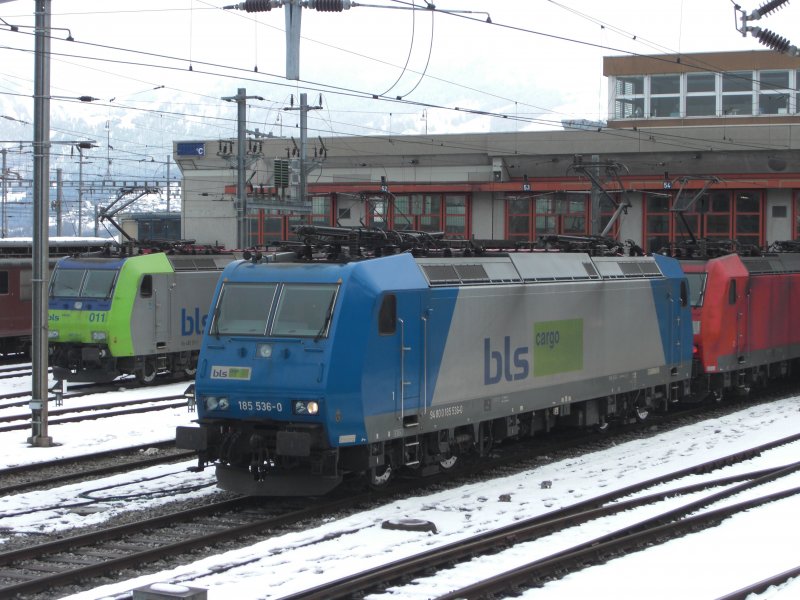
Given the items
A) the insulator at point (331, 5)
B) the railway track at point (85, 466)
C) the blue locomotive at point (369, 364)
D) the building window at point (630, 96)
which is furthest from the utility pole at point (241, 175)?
the building window at point (630, 96)

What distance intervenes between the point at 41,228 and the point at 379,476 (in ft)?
23.5

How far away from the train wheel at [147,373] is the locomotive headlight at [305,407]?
13.7 m

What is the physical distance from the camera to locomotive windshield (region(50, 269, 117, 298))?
2512 cm

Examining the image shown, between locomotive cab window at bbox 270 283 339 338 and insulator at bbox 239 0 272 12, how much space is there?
3.66m

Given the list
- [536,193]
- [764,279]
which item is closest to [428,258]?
[764,279]

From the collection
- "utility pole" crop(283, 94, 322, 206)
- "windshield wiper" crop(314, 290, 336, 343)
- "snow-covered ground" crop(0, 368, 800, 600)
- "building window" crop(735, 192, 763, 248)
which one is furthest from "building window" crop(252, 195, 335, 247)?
"windshield wiper" crop(314, 290, 336, 343)

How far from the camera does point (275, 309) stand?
43.9 feet

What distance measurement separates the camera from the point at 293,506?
1362 cm

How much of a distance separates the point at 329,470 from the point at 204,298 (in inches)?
580

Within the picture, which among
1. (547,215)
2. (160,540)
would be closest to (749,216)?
(547,215)

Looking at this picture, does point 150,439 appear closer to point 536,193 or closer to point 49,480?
point 49,480

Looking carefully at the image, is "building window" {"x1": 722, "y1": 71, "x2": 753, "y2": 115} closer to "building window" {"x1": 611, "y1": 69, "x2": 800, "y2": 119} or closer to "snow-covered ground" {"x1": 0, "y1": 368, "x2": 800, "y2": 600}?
"building window" {"x1": 611, "y1": 69, "x2": 800, "y2": 119}

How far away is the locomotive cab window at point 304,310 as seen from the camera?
42.5 feet

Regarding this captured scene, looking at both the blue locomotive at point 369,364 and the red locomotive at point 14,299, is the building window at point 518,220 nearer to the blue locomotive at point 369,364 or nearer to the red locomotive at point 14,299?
the red locomotive at point 14,299
